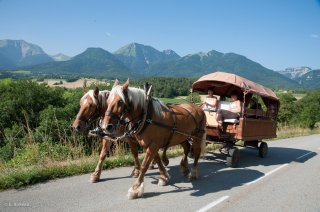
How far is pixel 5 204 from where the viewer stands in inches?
172

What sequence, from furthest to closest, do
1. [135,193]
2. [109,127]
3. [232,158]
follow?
[232,158], [135,193], [109,127]

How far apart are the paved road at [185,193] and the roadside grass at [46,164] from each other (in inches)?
9.1

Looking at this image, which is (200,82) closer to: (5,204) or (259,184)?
(259,184)

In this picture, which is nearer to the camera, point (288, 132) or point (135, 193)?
point (135, 193)

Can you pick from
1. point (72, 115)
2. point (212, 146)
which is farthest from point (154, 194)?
point (72, 115)

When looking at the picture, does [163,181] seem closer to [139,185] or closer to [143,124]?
[139,185]

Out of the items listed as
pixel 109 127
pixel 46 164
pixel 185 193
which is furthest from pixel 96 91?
pixel 185 193

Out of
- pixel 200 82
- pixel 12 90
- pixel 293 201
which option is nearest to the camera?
pixel 293 201

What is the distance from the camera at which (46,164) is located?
615 cm

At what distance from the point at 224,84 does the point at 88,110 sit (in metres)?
5.64

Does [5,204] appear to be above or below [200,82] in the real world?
below

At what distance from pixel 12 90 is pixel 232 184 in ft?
93.9

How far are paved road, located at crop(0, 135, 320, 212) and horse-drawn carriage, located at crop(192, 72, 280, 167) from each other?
3.40ft

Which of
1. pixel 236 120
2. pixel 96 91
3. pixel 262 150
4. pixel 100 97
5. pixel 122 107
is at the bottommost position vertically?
pixel 262 150
